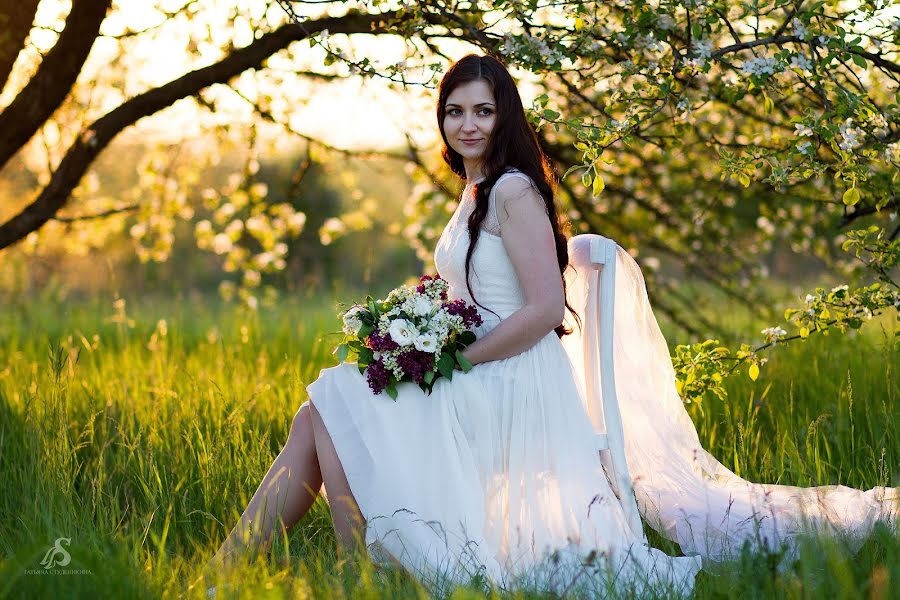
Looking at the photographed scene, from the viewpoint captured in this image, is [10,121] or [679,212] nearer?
[10,121]

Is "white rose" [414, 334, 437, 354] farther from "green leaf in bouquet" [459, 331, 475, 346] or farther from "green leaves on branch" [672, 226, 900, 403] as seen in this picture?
"green leaves on branch" [672, 226, 900, 403]

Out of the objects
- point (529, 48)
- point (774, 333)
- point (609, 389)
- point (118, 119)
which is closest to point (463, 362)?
point (609, 389)

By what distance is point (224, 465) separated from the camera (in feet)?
12.7

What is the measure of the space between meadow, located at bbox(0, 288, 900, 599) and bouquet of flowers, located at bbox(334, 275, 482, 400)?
2.01 feet

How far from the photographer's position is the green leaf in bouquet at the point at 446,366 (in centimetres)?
311

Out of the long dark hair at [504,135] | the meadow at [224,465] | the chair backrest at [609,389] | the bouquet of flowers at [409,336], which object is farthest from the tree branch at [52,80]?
the chair backrest at [609,389]

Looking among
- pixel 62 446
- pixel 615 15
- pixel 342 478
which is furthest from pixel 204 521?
pixel 615 15

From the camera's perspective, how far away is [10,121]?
182 inches

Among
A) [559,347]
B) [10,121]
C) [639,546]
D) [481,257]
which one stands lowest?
[639,546]

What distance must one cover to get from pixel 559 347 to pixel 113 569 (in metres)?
1.61

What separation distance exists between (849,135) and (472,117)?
4.25 ft

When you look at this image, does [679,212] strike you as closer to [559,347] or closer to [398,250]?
[559,347]

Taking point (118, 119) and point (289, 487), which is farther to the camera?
point (118, 119)

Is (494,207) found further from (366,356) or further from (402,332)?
(366,356)
